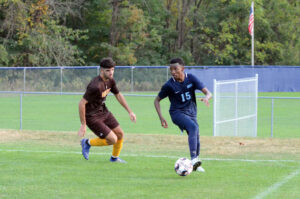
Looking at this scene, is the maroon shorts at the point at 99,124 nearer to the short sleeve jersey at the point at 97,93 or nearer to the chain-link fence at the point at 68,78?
the short sleeve jersey at the point at 97,93

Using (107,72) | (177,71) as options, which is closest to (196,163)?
(177,71)

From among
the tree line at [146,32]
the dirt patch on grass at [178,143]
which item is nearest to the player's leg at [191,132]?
the dirt patch on grass at [178,143]

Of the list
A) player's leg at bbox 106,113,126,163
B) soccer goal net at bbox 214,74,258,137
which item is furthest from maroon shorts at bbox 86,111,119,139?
soccer goal net at bbox 214,74,258,137

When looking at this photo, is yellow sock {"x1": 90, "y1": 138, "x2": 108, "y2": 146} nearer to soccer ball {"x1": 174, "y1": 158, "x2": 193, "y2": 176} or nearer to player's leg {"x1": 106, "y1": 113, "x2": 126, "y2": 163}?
player's leg {"x1": 106, "y1": 113, "x2": 126, "y2": 163}

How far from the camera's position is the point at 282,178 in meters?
8.90

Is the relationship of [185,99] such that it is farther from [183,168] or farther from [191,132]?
[183,168]

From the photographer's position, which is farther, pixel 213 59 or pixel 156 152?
pixel 213 59

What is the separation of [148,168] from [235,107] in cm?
689

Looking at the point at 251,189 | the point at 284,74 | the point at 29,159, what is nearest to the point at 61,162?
the point at 29,159

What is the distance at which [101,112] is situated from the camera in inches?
402

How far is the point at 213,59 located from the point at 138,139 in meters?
39.7

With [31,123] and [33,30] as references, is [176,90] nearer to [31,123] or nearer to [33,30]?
[31,123]

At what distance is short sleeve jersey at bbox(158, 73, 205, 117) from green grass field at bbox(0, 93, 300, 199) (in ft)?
3.60

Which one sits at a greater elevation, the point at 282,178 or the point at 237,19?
the point at 237,19
